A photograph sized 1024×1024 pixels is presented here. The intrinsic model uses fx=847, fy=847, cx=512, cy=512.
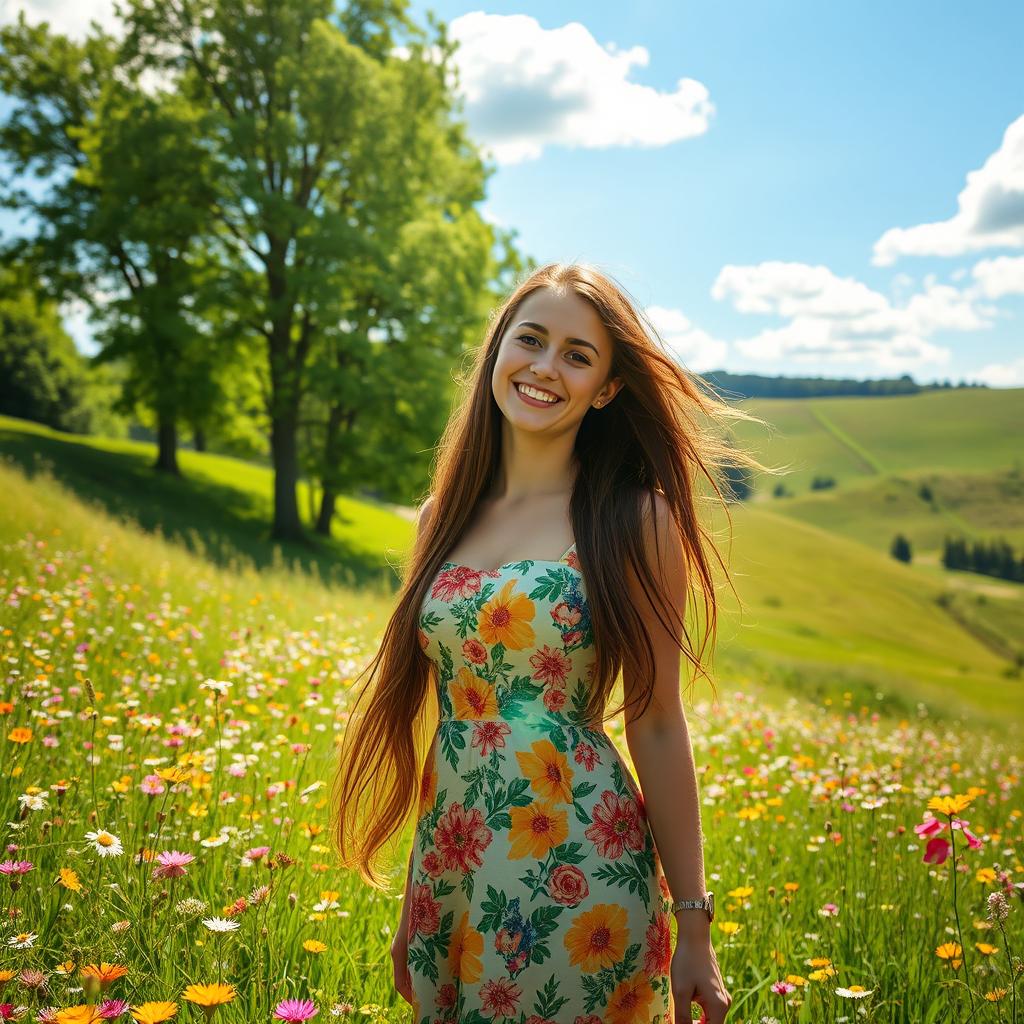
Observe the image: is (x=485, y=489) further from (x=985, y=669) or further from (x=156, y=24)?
(x=985, y=669)

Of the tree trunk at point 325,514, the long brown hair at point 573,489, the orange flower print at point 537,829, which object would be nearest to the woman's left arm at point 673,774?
the long brown hair at point 573,489

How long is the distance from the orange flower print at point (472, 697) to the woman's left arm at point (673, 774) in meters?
0.36

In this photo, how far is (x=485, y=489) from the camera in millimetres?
2797

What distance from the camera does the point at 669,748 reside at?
2.20 metres

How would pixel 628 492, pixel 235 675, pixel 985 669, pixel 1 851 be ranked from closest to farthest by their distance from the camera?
pixel 628 492
pixel 1 851
pixel 235 675
pixel 985 669

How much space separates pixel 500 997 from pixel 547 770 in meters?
0.53

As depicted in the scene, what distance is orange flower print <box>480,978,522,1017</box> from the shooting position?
201 cm

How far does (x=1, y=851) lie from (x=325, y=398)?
59.8 feet

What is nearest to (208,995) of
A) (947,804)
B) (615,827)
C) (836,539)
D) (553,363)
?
(615,827)

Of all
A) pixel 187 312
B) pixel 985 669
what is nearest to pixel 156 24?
pixel 187 312

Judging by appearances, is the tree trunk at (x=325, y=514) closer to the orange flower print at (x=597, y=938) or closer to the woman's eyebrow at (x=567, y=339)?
the woman's eyebrow at (x=567, y=339)

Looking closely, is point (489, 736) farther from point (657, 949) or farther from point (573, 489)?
point (573, 489)

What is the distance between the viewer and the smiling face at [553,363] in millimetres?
2484

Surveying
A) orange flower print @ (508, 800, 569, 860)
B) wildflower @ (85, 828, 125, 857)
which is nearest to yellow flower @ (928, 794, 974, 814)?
orange flower print @ (508, 800, 569, 860)
